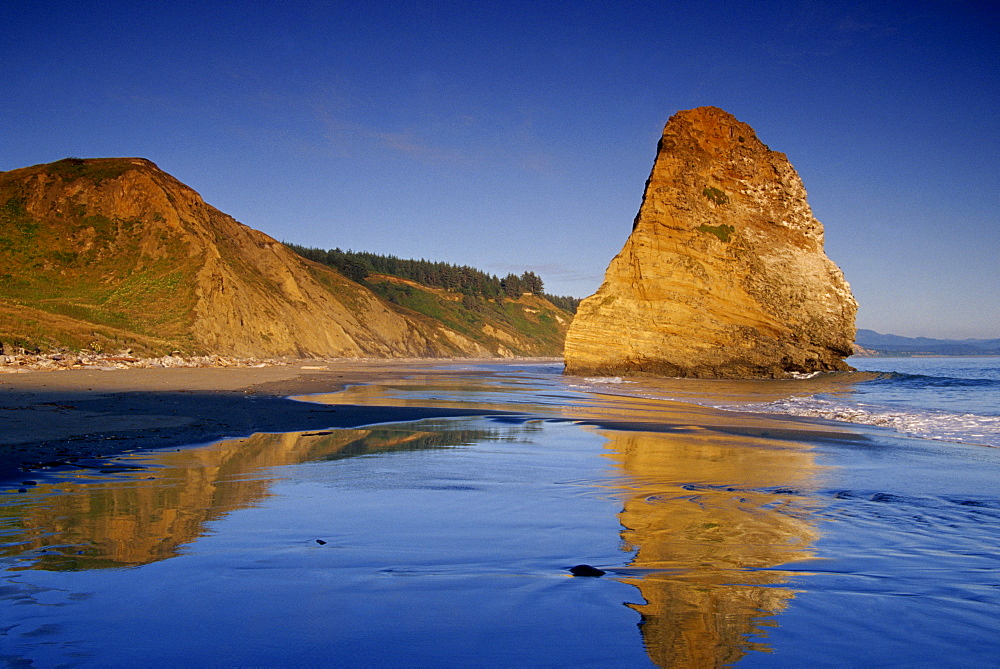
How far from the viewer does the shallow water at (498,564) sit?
7.75ft

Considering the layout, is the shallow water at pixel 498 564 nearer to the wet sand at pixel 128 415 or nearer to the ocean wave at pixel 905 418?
the wet sand at pixel 128 415

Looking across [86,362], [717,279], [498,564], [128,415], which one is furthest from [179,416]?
[717,279]

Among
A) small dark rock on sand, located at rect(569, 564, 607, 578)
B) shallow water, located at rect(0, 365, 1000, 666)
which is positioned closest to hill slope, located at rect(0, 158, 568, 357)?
shallow water, located at rect(0, 365, 1000, 666)

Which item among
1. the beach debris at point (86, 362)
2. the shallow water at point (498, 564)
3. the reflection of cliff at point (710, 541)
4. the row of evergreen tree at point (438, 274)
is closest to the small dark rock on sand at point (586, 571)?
the shallow water at point (498, 564)

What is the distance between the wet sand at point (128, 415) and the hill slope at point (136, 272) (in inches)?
398

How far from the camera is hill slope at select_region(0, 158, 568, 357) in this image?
1234 inches

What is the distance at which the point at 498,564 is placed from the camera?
3416mm

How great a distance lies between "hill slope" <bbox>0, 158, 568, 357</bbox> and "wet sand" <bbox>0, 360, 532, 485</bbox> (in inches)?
398

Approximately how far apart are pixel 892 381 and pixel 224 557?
2807 cm

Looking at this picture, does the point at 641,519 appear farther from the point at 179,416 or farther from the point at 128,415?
the point at 128,415

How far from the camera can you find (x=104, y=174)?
4512cm

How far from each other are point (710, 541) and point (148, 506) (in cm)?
398

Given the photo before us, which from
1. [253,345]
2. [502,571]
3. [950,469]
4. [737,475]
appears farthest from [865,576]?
[253,345]

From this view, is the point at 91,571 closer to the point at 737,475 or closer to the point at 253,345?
the point at 737,475
